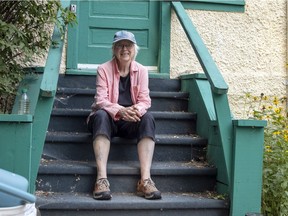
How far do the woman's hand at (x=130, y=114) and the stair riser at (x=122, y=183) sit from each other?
439mm

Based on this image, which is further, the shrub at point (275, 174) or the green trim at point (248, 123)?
the shrub at point (275, 174)

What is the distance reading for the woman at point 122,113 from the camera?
12.1ft

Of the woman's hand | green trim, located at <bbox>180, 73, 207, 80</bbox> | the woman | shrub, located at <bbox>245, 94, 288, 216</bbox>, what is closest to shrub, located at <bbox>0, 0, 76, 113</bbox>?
the woman

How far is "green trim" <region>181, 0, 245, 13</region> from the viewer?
548cm

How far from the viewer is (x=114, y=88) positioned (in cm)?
409

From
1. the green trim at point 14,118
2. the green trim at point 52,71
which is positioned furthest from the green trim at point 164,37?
the green trim at point 14,118

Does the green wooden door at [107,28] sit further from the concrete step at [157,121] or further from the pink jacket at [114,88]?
the pink jacket at [114,88]

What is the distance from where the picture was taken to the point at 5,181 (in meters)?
2.44

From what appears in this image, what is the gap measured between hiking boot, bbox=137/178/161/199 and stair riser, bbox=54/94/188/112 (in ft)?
4.23

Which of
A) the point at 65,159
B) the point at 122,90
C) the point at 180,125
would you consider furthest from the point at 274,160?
the point at 65,159

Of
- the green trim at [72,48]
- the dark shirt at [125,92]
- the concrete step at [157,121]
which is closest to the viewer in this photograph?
the dark shirt at [125,92]

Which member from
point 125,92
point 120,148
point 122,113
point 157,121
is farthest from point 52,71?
point 157,121

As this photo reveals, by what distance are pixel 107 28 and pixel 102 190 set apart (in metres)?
2.37

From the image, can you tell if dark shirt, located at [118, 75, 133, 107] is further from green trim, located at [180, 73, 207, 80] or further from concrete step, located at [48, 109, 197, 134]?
green trim, located at [180, 73, 207, 80]
